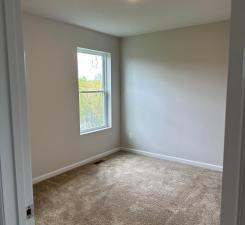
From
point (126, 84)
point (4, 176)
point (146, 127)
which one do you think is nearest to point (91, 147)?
point (146, 127)

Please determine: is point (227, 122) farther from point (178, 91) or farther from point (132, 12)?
point (178, 91)

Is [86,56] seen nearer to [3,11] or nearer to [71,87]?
[71,87]

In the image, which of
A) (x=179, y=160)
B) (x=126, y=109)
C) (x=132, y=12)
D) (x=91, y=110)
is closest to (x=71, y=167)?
(x=91, y=110)

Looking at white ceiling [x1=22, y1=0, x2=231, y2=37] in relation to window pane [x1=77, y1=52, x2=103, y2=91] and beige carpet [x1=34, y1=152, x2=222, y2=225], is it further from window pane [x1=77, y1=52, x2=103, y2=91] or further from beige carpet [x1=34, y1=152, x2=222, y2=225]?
beige carpet [x1=34, y1=152, x2=222, y2=225]

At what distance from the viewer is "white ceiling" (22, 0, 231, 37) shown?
2.76m

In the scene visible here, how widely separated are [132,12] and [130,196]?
250cm

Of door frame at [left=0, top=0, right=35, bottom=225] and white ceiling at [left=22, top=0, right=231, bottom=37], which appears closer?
door frame at [left=0, top=0, right=35, bottom=225]

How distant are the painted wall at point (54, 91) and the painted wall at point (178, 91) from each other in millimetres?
→ 1027

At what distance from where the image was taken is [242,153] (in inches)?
24.7

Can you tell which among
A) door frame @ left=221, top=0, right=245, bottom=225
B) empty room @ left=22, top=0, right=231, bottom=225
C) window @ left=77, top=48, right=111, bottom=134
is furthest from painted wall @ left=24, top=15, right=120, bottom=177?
door frame @ left=221, top=0, right=245, bottom=225

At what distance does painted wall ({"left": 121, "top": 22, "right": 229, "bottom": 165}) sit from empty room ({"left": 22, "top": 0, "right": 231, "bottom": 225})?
0.02m

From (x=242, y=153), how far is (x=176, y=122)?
3720mm

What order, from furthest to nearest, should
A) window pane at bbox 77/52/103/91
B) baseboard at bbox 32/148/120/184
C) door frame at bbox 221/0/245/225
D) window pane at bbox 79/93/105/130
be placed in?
window pane at bbox 79/93/105/130
window pane at bbox 77/52/103/91
baseboard at bbox 32/148/120/184
door frame at bbox 221/0/245/225

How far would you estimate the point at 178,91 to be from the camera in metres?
4.17
